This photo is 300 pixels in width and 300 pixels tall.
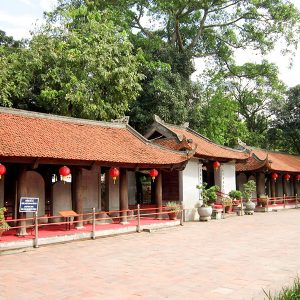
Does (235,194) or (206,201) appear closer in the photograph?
(206,201)

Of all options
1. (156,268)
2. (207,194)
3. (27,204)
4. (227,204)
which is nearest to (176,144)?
(207,194)

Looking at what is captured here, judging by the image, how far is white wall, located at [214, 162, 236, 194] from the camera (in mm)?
22031

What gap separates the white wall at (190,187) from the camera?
1883cm

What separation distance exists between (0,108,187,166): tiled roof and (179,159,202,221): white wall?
2.14 m

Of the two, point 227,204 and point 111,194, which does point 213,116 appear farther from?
point 111,194

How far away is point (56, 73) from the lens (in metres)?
21.6

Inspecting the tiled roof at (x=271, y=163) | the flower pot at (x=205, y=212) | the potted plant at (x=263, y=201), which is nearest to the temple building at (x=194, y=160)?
the flower pot at (x=205, y=212)

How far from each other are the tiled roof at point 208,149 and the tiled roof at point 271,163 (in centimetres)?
180

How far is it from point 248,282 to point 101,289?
2.57 meters

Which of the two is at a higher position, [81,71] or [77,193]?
[81,71]

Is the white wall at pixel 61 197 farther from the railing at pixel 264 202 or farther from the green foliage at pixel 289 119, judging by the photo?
the green foliage at pixel 289 119

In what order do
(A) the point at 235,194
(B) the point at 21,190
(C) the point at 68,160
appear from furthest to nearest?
(A) the point at 235,194 → (C) the point at 68,160 → (B) the point at 21,190

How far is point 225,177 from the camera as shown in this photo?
22.4 meters

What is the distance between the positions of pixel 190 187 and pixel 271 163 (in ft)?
27.4
